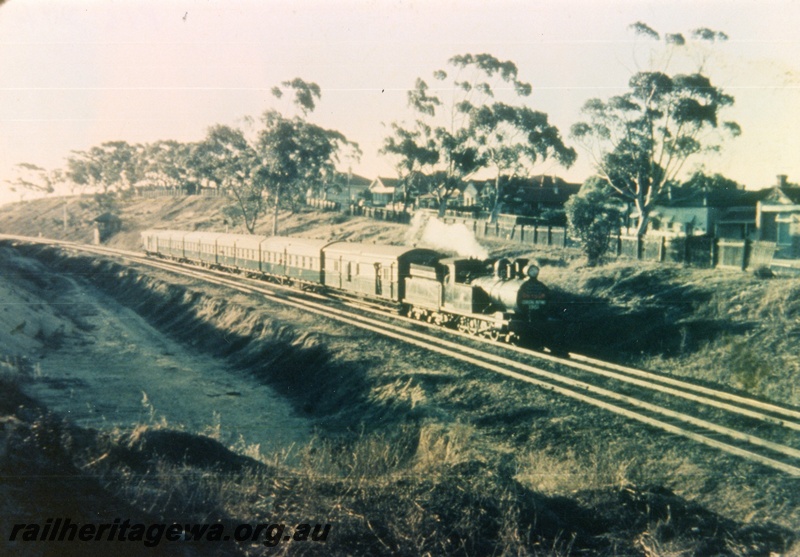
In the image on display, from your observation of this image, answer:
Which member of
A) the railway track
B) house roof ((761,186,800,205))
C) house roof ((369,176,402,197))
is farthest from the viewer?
house roof ((369,176,402,197))

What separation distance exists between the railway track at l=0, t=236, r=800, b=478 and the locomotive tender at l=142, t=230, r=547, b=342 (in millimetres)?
718

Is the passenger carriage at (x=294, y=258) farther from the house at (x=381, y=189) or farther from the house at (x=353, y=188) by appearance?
the house at (x=381, y=189)

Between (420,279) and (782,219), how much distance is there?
45.6 ft

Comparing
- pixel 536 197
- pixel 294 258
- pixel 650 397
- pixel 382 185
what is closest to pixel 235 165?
pixel 294 258

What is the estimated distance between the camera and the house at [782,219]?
19094 mm

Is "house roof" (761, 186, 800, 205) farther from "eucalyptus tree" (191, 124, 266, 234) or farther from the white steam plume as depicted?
"eucalyptus tree" (191, 124, 266, 234)

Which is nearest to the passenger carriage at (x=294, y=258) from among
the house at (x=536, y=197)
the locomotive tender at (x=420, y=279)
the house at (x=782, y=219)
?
the locomotive tender at (x=420, y=279)

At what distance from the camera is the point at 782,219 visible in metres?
21.0

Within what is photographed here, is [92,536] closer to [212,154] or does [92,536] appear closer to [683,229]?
[683,229]

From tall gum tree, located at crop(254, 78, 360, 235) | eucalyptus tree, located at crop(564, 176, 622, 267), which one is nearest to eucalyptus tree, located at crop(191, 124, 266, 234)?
tall gum tree, located at crop(254, 78, 360, 235)

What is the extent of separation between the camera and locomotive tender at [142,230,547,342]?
15920 millimetres

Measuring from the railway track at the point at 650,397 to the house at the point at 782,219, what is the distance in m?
8.71

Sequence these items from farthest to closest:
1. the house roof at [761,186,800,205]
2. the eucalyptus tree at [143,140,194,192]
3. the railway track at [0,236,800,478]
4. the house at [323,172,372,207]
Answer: the house at [323,172,372,207]
the eucalyptus tree at [143,140,194,192]
the house roof at [761,186,800,205]
the railway track at [0,236,800,478]

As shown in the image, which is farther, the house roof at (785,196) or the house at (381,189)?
the house at (381,189)
